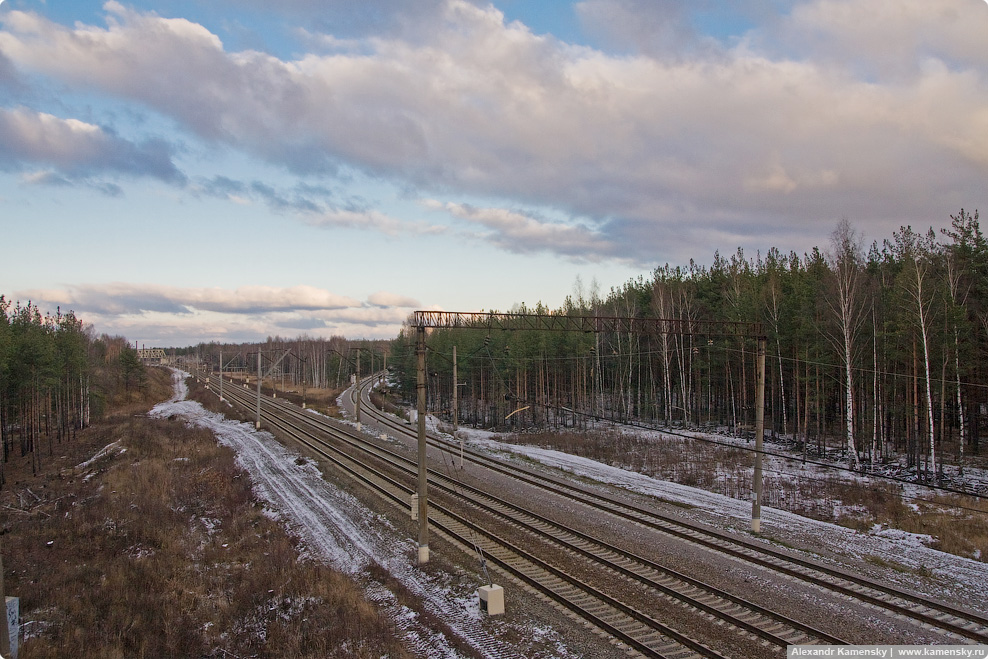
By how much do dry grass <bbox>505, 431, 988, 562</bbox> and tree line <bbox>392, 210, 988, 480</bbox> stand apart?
4.60 meters

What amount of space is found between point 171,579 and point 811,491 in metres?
27.4

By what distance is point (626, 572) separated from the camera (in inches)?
617

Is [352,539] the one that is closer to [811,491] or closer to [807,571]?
[807,571]

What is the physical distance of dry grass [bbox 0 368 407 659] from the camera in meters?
12.8

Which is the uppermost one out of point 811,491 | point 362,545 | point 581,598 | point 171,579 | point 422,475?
point 422,475

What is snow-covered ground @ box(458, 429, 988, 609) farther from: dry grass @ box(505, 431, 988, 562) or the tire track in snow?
the tire track in snow

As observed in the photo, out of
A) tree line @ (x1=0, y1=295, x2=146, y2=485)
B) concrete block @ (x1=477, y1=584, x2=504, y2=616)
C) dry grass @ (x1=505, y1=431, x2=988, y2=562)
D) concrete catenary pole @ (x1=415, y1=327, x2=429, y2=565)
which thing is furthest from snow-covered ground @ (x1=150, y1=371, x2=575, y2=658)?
tree line @ (x1=0, y1=295, x2=146, y2=485)

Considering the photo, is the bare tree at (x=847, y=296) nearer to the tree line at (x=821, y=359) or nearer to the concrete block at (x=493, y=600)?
the tree line at (x=821, y=359)

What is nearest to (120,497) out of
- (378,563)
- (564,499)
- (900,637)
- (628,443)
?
(378,563)

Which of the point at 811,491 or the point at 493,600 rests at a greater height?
the point at 493,600

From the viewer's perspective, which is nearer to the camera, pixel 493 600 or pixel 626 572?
Result: pixel 493 600

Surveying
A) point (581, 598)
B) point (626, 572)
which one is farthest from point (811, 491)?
point (581, 598)

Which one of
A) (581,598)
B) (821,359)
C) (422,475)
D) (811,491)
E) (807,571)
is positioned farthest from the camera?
(821,359)

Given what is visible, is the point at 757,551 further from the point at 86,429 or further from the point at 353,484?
the point at 86,429
